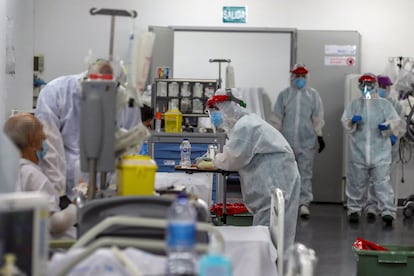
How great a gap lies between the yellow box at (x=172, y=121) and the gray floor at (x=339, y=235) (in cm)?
143

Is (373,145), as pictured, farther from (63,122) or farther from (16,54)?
(63,122)

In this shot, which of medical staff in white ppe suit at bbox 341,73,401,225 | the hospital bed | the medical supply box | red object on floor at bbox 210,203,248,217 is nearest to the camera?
the hospital bed

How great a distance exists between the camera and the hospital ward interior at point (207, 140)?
73.1 inches

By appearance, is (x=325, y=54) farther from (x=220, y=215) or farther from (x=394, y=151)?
(x=220, y=215)

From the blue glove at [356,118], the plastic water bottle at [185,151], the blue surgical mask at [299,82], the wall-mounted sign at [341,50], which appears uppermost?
the wall-mounted sign at [341,50]

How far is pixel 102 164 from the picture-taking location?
7.39ft

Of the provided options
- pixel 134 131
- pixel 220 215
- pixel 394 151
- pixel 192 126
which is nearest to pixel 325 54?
pixel 394 151

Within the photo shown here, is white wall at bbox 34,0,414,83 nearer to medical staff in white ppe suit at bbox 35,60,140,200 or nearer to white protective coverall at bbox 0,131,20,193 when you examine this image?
medical staff in white ppe suit at bbox 35,60,140,200

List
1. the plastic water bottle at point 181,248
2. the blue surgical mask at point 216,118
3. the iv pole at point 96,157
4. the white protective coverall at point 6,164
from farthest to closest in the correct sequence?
the blue surgical mask at point 216,118 < the iv pole at point 96,157 < the white protective coverall at point 6,164 < the plastic water bottle at point 181,248

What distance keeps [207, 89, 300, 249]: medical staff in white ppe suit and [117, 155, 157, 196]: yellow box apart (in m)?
1.94

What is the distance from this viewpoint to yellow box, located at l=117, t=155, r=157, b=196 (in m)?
2.28

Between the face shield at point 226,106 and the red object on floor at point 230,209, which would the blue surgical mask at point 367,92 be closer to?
the red object on floor at point 230,209

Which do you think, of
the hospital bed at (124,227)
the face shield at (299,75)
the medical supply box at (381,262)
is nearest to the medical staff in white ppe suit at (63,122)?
the hospital bed at (124,227)

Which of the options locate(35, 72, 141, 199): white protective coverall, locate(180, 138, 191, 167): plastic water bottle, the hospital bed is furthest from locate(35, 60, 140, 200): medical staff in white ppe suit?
locate(180, 138, 191, 167): plastic water bottle
